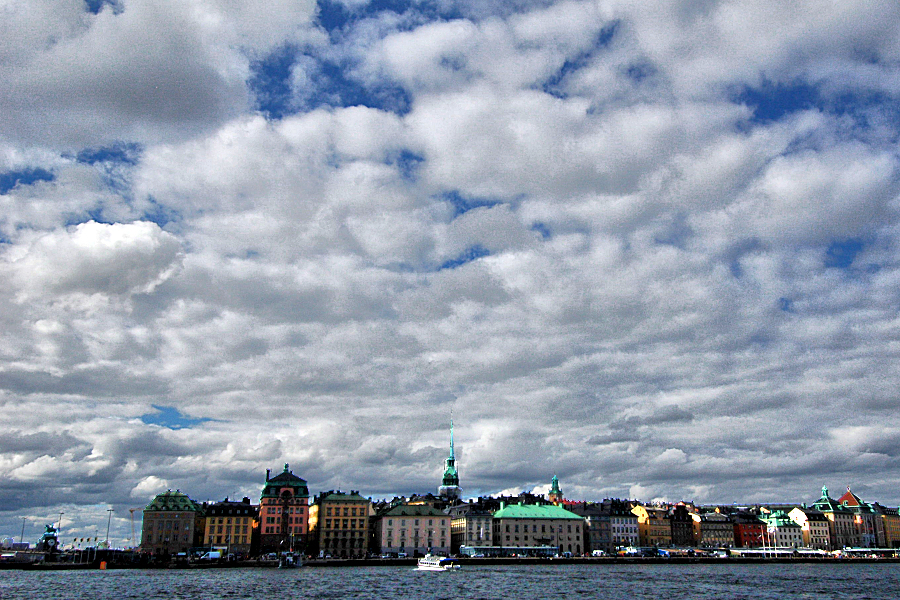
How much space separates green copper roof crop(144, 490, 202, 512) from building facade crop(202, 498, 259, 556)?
4828mm

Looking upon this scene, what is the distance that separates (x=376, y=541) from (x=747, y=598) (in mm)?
125202

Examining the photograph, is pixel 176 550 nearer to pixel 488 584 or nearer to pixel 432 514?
pixel 432 514

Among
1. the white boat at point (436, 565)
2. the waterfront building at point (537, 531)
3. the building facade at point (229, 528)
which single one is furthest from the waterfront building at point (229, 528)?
the waterfront building at point (537, 531)

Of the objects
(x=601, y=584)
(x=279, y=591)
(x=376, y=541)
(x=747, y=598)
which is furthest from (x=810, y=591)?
(x=376, y=541)

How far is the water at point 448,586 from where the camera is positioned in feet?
292

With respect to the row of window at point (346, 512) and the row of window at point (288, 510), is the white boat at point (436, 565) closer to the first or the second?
the row of window at point (346, 512)

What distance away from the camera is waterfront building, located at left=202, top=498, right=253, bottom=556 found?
187m

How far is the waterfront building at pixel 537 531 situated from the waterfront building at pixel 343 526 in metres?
32.3

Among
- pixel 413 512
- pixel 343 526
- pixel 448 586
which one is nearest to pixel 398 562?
pixel 413 512

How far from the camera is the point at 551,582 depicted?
363ft

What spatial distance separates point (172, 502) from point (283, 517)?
25253 mm

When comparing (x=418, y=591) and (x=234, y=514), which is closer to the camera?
(x=418, y=591)

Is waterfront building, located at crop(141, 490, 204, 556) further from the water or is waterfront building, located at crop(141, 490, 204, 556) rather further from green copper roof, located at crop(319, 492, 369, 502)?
the water

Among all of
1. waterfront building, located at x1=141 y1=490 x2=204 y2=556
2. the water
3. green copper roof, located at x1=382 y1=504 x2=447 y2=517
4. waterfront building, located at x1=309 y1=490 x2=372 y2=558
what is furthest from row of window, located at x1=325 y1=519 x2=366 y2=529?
the water
